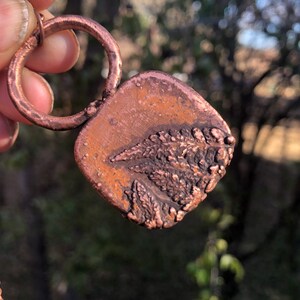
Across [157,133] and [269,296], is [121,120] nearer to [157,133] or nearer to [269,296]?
[157,133]

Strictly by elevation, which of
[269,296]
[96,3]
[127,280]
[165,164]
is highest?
[165,164]

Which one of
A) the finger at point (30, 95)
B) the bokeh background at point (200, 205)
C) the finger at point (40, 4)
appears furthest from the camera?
the bokeh background at point (200, 205)

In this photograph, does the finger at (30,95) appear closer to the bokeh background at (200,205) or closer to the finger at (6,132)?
the finger at (6,132)

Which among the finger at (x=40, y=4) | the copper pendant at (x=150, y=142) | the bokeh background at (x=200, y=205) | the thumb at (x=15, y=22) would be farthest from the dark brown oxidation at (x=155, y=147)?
the bokeh background at (x=200, y=205)

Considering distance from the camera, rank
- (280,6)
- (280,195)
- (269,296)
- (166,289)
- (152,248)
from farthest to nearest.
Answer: (280,195)
(166,289)
(269,296)
(152,248)
(280,6)

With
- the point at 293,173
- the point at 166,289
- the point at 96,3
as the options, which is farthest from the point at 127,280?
the point at 96,3

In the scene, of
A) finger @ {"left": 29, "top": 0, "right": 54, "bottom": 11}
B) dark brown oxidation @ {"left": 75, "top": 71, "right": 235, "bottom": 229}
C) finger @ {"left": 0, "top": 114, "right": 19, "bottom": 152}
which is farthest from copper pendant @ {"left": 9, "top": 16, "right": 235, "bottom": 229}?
finger @ {"left": 0, "top": 114, "right": 19, "bottom": 152}
